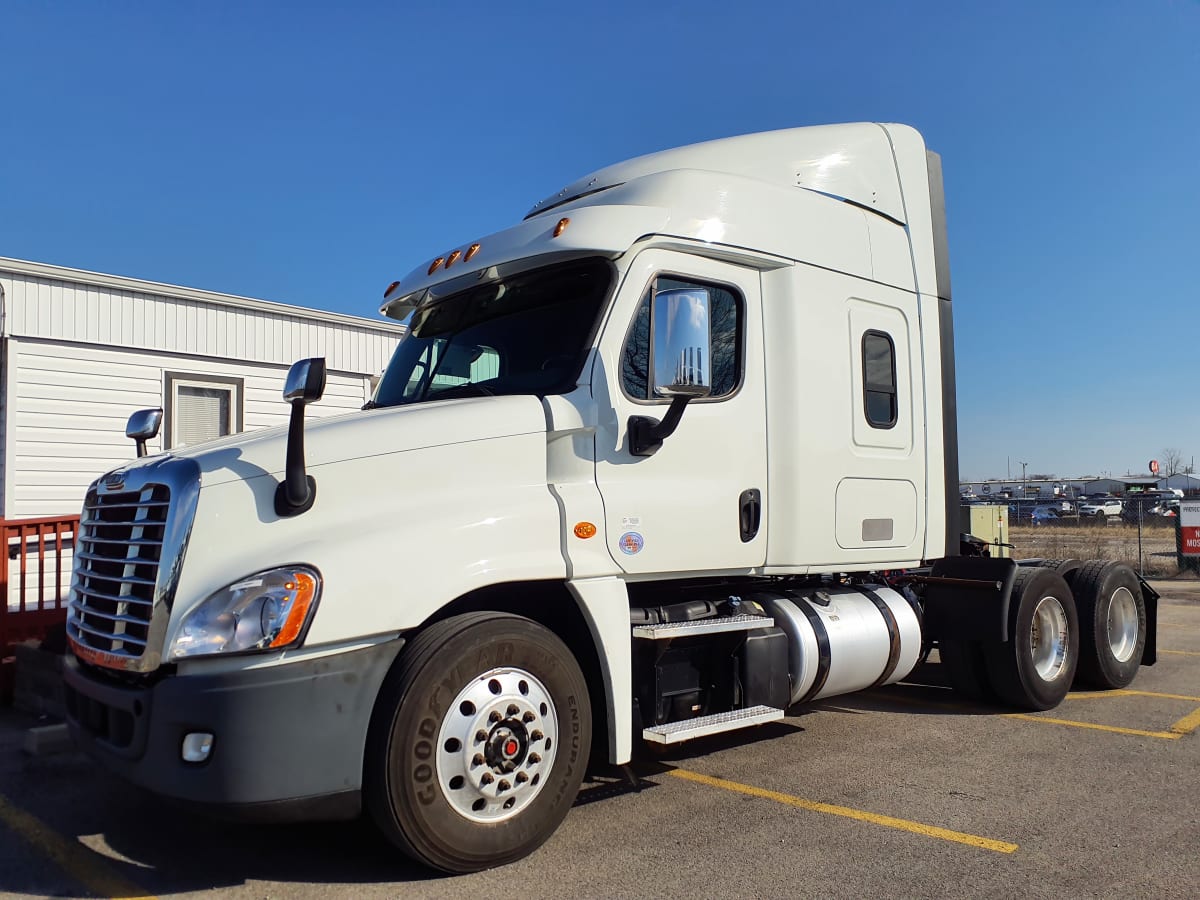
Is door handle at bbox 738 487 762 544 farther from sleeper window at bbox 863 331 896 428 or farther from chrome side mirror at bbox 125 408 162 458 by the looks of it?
chrome side mirror at bbox 125 408 162 458

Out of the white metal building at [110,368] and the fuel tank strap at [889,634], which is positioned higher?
the white metal building at [110,368]

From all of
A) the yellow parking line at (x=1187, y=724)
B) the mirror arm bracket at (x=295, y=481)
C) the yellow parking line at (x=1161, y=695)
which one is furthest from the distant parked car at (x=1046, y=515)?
the mirror arm bracket at (x=295, y=481)

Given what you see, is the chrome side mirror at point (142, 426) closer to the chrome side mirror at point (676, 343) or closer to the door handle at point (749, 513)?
the chrome side mirror at point (676, 343)

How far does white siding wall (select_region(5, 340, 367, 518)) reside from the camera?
9.72 metres

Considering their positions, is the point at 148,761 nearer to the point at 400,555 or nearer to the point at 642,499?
the point at 400,555

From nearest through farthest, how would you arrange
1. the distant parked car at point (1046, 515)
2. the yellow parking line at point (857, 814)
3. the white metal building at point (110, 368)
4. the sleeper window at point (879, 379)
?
the yellow parking line at point (857, 814) → the sleeper window at point (879, 379) → the white metal building at point (110, 368) → the distant parked car at point (1046, 515)

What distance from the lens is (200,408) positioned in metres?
11.1

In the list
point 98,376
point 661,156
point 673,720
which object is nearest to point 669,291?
point 661,156

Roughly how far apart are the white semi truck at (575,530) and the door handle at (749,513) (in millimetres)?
22

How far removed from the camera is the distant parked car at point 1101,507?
6588 cm

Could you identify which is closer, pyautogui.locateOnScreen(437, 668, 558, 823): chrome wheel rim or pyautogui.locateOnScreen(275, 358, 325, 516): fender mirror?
pyautogui.locateOnScreen(275, 358, 325, 516): fender mirror

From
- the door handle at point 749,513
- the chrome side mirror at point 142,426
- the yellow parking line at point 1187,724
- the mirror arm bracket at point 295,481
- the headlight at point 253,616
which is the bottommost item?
the yellow parking line at point 1187,724

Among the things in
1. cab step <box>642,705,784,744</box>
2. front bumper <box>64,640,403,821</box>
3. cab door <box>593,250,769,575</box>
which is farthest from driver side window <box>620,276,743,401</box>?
front bumper <box>64,640,403,821</box>

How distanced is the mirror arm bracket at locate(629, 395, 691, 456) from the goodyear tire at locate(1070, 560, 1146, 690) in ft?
15.9
